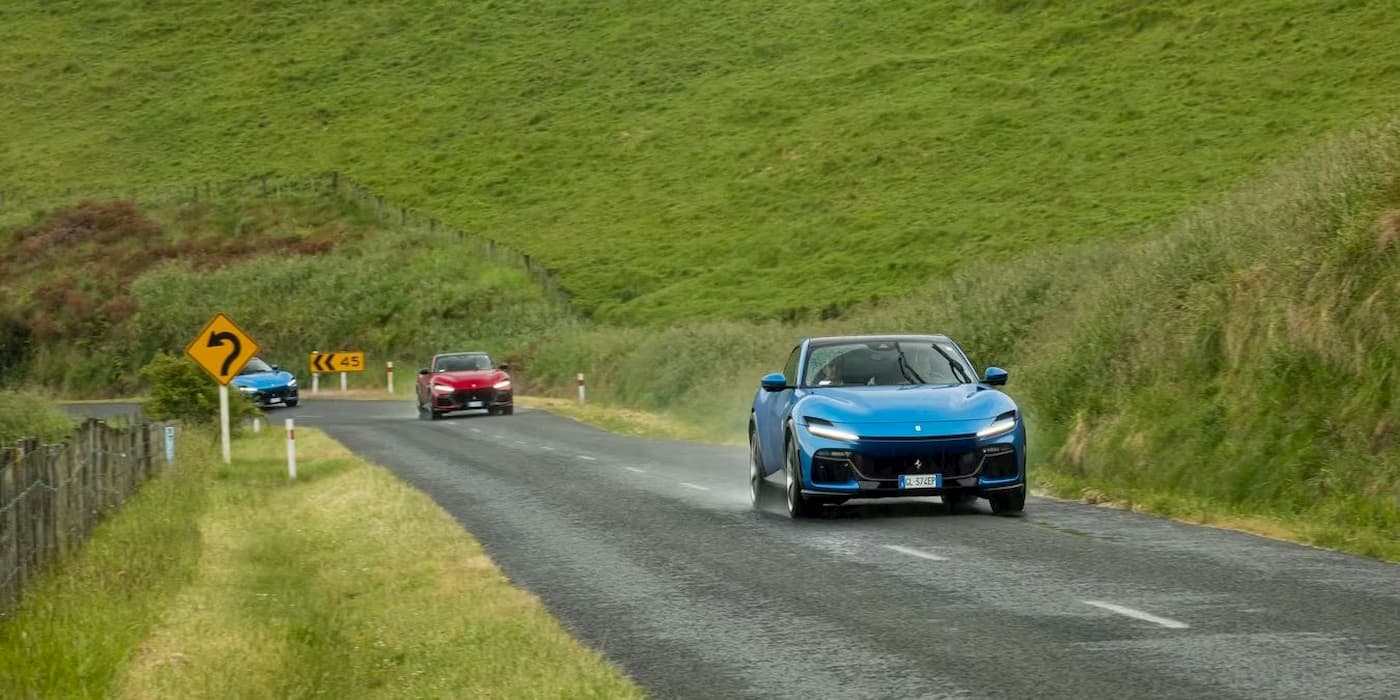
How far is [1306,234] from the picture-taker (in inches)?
775

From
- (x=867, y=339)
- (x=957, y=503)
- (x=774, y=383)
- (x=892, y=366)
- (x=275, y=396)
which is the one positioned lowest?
(x=957, y=503)

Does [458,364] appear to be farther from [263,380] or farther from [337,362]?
[337,362]

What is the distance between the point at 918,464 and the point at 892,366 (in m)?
1.83

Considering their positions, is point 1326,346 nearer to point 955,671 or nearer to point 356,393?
point 955,671

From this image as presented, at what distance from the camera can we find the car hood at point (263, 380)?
2076 inches

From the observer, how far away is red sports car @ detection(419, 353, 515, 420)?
44.7 metres

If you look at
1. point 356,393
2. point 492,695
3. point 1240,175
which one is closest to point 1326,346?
point 492,695

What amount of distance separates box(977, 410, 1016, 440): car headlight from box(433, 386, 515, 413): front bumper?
29547 millimetres

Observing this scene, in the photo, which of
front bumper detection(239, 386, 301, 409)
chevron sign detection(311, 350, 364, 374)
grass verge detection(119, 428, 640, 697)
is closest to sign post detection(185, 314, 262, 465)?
grass verge detection(119, 428, 640, 697)

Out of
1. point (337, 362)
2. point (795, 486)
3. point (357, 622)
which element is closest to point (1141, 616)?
point (357, 622)

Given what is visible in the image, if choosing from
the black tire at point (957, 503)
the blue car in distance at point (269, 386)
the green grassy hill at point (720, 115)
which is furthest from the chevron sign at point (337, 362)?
the black tire at point (957, 503)

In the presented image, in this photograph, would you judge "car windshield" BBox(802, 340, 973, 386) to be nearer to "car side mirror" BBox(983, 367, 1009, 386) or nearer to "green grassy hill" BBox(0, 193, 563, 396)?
"car side mirror" BBox(983, 367, 1009, 386)

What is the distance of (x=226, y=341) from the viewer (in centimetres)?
2838

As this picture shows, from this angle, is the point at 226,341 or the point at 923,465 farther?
the point at 226,341
